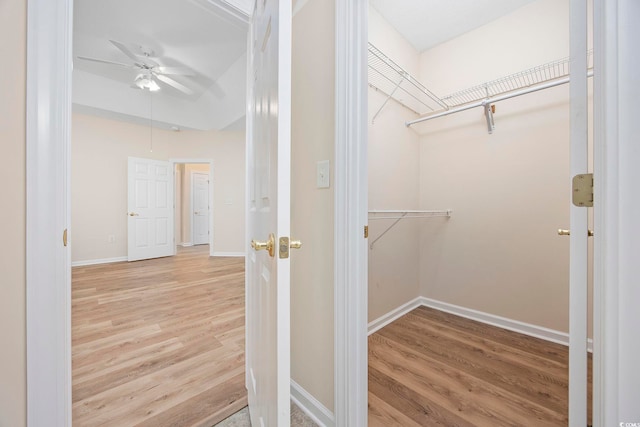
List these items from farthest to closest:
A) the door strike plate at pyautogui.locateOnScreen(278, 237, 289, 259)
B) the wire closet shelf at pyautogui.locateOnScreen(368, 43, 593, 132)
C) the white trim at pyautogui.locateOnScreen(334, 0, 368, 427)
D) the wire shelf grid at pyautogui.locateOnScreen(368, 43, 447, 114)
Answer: the wire shelf grid at pyautogui.locateOnScreen(368, 43, 447, 114) < the wire closet shelf at pyautogui.locateOnScreen(368, 43, 593, 132) < the white trim at pyautogui.locateOnScreen(334, 0, 368, 427) < the door strike plate at pyautogui.locateOnScreen(278, 237, 289, 259)

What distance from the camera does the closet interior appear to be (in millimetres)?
1577

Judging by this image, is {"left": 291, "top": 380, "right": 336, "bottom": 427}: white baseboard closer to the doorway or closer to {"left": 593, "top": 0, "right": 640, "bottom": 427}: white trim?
{"left": 593, "top": 0, "right": 640, "bottom": 427}: white trim

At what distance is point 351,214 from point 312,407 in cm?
94

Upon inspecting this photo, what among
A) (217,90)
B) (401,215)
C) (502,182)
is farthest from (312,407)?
(217,90)

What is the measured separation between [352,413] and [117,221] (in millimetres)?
Answer: 5160

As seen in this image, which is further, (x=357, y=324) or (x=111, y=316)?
(x=111, y=316)

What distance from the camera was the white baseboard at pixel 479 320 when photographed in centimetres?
184

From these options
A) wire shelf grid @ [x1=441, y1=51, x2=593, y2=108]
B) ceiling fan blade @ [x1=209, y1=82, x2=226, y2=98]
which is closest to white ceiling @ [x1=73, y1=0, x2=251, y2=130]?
ceiling fan blade @ [x1=209, y1=82, x2=226, y2=98]

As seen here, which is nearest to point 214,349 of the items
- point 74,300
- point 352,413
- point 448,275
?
point 352,413

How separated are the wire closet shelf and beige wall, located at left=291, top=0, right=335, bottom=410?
0.66 meters

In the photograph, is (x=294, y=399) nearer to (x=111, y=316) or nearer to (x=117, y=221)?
(x=111, y=316)

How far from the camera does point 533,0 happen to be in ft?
6.15

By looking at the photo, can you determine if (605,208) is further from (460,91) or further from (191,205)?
(191,205)

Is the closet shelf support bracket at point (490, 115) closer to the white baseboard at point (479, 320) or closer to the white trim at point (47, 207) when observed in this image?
the white baseboard at point (479, 320)
